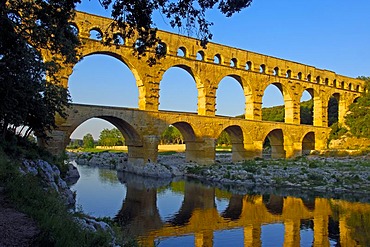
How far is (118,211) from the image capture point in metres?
12.8

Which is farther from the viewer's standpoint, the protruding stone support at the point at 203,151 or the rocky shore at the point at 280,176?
the protruding stone support at the point at 203,151

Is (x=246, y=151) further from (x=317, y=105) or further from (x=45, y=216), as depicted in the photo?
(x=45, y=216)

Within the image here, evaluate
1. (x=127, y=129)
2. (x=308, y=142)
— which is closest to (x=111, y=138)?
(x=308, y=142)

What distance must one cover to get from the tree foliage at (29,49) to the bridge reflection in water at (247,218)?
4611 mm

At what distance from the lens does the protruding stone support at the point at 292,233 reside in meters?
9.27

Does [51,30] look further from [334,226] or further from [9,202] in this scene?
[334,226]

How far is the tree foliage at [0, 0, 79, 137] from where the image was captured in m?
7.35

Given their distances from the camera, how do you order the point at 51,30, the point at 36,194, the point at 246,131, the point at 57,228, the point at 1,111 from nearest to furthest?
the point at 57,228 < the point at 36,194 < the point at 51,30 < the point at 1,111 < the point at 246,131

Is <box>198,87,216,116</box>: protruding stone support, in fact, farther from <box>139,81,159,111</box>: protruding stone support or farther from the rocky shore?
<box>139,81,159,111</box>: protruding stone support

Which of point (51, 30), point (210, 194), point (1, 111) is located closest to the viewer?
point (51, 30)

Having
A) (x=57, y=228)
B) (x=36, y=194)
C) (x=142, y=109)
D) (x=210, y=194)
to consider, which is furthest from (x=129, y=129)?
(x=57, y=228)

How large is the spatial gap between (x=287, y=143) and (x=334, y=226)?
22075mm

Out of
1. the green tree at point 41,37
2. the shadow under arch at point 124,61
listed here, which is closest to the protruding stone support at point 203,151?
the shadow under arch at point 124,61

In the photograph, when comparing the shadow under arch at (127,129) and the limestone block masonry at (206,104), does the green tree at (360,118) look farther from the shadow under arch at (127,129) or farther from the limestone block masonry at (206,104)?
the shadow under arch at (127,129)
